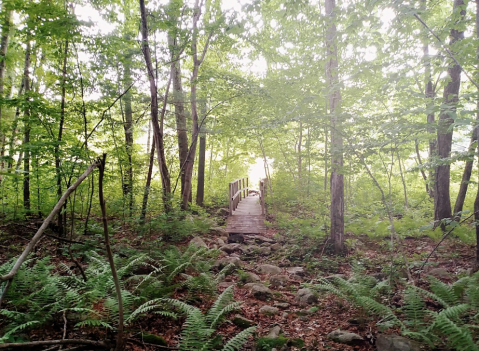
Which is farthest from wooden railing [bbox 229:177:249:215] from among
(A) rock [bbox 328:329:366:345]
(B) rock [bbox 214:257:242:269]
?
(A) rock [bbox 328:329:366:345]

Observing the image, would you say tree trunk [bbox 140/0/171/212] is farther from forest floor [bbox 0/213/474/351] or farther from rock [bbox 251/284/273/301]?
rock [bbox 251/284/273/301]

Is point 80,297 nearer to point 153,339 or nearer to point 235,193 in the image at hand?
point 153,339

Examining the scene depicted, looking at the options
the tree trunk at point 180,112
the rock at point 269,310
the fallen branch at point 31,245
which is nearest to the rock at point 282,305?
the rock at point 269,310

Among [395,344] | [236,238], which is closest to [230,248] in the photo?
[236,238]

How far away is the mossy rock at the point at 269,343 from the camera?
321 cm

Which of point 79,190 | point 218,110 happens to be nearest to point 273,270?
point 79,190

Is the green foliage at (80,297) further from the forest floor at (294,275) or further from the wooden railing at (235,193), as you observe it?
the wooden railing at (235,193)

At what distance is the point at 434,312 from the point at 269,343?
1.89m

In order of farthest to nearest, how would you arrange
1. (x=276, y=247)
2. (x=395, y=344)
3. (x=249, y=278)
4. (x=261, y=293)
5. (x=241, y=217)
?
(x=241, y=217) → (x=276, y=247) → (x=249, y=278) → (x=261, y=293) → (x=395, y=344)

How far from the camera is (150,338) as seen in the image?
9.89 feet

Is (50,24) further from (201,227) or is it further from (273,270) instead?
(273,270)

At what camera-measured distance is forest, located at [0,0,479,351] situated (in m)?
3.13

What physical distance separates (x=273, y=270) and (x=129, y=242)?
139 inches

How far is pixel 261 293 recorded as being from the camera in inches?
191
